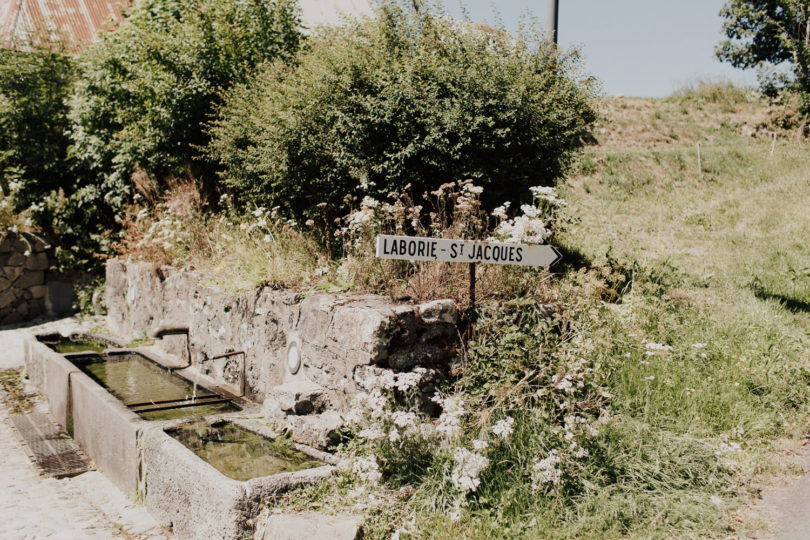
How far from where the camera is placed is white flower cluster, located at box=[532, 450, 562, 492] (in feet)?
11.4

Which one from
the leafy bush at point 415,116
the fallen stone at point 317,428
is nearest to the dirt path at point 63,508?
the fallen stone at point 317,428

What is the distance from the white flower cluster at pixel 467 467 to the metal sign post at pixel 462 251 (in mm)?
1322

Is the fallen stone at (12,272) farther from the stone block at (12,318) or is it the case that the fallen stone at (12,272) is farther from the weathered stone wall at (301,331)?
the weathered stone wall at (301,331)

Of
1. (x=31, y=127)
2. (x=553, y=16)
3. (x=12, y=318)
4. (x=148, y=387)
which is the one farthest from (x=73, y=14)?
(x=553, y=16)

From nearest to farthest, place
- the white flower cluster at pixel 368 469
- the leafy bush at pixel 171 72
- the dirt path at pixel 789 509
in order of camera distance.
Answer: the dirt path at pixel 789 509
the white flower cluster at pixel 368 469
the leafy bush at pixel 171 72

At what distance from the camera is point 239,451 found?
4.16 meters

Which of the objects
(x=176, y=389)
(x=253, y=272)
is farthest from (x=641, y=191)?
(x=176, y=389)

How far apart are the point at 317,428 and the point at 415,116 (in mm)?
3282

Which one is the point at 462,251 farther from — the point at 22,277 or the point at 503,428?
the point at 22,277

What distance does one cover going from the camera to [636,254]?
7949 millimetres

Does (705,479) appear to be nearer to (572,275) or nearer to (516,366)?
(516,366)

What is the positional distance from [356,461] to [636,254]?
560 centimetres

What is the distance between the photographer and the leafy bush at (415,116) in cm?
588

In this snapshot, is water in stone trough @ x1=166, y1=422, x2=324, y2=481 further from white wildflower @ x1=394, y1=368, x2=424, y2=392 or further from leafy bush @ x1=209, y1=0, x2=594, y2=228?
leafy bush @ x1=209, y1=0, x2=594, y2=228
